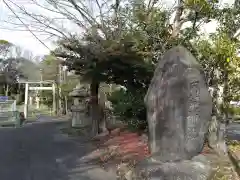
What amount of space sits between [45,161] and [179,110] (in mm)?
4429

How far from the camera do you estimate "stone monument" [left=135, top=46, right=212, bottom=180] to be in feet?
26.0

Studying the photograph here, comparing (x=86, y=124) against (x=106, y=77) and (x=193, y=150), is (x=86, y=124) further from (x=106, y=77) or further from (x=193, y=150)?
(x=193, y=150)

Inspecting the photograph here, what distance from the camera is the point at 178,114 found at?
809 centimetres

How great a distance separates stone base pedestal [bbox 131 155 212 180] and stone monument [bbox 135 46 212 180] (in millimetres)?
20

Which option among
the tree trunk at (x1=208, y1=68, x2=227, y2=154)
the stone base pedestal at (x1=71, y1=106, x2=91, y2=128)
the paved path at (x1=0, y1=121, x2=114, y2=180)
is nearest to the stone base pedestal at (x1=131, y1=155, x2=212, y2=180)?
the paved path at (x1=0, y1=121, x2=114, y2=180)

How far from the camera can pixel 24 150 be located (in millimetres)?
12836

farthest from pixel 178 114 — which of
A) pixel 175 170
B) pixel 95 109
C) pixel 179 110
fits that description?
pixel 95 109

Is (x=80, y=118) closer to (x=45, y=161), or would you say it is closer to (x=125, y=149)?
(x=125, y=149)

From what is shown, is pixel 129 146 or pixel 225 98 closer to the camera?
pixel 225 98

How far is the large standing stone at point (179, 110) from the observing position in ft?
26.1

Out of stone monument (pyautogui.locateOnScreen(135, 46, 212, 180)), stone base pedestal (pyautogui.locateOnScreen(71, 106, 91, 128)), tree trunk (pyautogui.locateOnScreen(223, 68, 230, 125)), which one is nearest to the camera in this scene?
stone monument (pyautogui.locateOnScreen(135, 46, 212, 180))

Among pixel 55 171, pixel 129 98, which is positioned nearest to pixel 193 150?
pixel 55 171

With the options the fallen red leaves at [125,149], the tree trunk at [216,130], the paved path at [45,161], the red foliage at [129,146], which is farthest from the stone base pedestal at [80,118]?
the tree trunk at [216,130]

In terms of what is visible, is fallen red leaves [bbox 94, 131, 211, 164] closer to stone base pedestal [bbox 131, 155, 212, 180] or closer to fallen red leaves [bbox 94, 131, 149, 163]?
fallen red leaves [bbox 94, 131, 149, 163]
